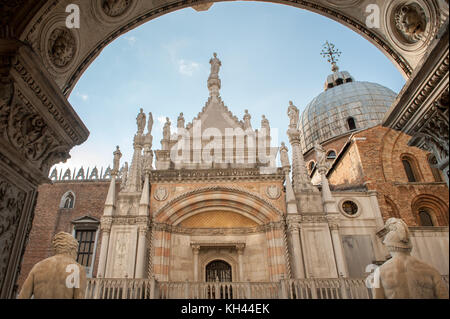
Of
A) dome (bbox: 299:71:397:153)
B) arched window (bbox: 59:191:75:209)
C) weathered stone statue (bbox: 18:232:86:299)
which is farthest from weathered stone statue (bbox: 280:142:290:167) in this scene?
dome (bbox: 299:71:397:153)

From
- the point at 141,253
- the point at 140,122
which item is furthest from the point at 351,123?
the point at 141,253

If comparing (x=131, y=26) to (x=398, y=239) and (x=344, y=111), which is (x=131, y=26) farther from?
(x=344, y=111)

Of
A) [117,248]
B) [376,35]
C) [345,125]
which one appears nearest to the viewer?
[376,35]

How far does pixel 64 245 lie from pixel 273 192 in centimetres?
1290

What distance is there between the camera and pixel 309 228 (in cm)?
1424

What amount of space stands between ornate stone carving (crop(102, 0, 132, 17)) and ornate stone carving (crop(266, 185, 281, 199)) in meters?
11.8

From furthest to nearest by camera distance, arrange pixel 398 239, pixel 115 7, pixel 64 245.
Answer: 1. pixel 115 7
2. pixel 64 245
3. pixel 398 239

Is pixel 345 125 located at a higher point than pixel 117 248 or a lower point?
higher

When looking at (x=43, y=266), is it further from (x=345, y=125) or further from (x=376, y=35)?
(x=345, y=125)

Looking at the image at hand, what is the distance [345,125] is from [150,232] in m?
27.4

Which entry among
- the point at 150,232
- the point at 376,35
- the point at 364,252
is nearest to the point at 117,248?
the point at 150,232

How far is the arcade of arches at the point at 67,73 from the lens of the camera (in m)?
3.48

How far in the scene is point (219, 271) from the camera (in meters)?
15.6

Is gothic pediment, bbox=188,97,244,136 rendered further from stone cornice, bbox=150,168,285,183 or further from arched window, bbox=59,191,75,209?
arched window, bbox=59,191,75,209
